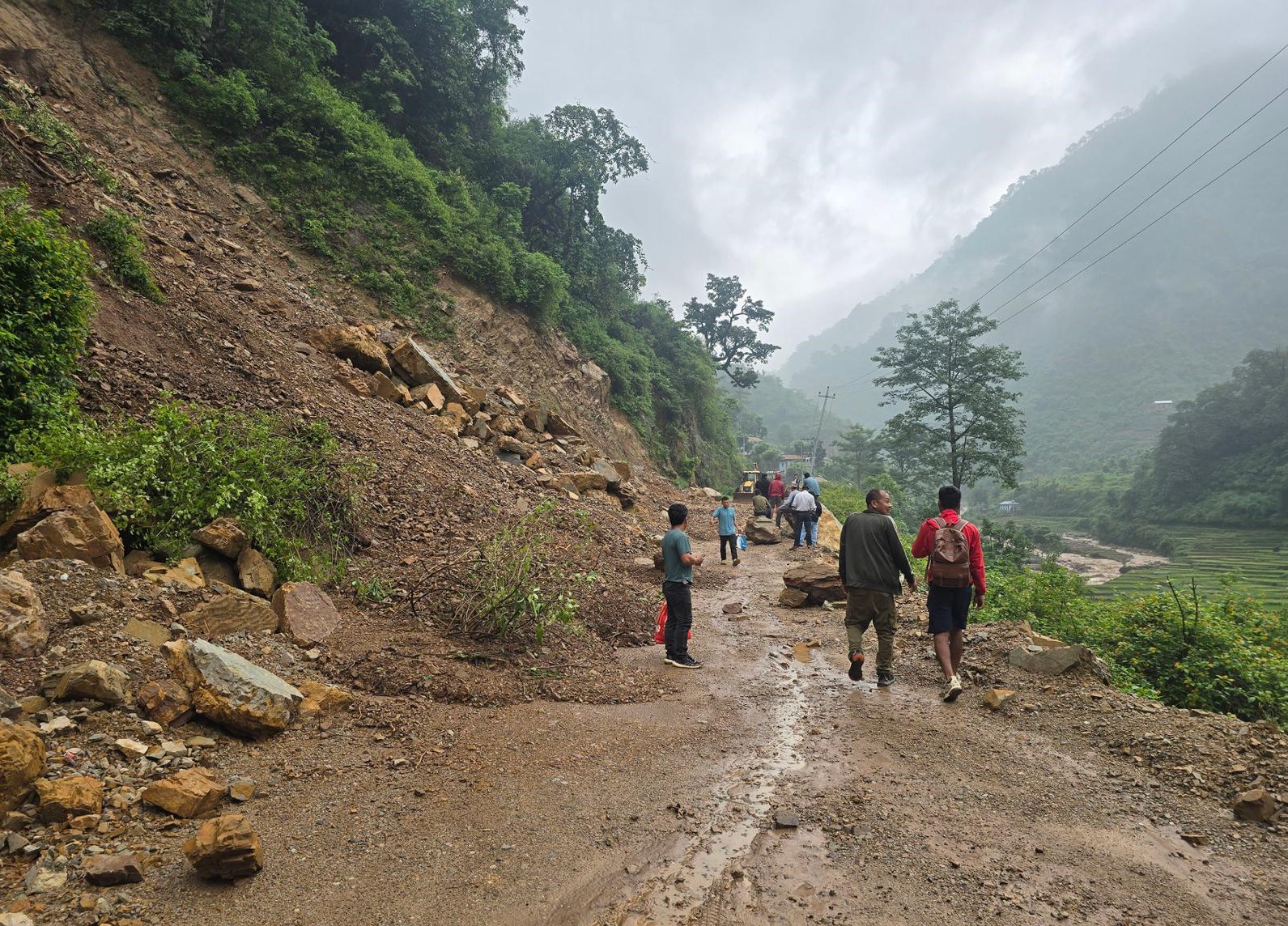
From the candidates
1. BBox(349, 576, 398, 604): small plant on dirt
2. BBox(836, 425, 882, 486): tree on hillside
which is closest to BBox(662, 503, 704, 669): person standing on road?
BBox(349, 576, 398, 604): small plant on dirt

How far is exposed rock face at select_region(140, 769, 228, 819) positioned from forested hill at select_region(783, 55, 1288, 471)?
3669 inches

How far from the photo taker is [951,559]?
4.91 meters

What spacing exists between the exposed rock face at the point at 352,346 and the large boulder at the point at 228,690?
7.90 m

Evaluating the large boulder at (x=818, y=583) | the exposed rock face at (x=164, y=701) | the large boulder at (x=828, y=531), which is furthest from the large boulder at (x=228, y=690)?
the large boulder at (x=828, y=531)

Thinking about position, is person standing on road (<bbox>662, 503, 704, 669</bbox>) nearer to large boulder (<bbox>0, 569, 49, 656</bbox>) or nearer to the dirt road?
the dirt road

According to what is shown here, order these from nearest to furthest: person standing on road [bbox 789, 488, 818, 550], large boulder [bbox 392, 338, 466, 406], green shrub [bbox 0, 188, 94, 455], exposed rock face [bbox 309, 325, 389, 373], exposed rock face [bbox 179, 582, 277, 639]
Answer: exposed rock face [bbox 179, 582, 277, 639] → green shrub [bbox 0, 188, 94, 455] → exposed rock face [bbox 309, 325, 389, 373] → large boulder [bbox 392, 338, 466, 406] → person standing on road [bbox 789, 488, 818, 550]

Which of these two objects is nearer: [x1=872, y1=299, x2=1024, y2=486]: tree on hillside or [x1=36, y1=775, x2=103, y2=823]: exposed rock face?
[x1=36, y1=775, x2=103, y2=823]: exposed rock face

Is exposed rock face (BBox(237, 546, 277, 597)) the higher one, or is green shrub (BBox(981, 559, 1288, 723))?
exposed rock face (BBox(237, 546, 277, 597))

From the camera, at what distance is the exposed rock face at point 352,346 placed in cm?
1014

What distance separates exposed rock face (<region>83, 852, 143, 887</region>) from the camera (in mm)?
2150

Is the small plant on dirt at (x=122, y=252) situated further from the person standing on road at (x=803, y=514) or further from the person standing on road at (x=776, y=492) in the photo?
the person standing on road at (x=776, y=492)

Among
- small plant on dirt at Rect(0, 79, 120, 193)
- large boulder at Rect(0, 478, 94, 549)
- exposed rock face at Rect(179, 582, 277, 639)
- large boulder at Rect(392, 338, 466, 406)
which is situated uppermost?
small plant on dirt at Rect(0, 79, 120, 193)

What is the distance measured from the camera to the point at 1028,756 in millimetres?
3746

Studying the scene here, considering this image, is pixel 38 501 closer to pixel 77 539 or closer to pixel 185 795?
pixel 77 539
